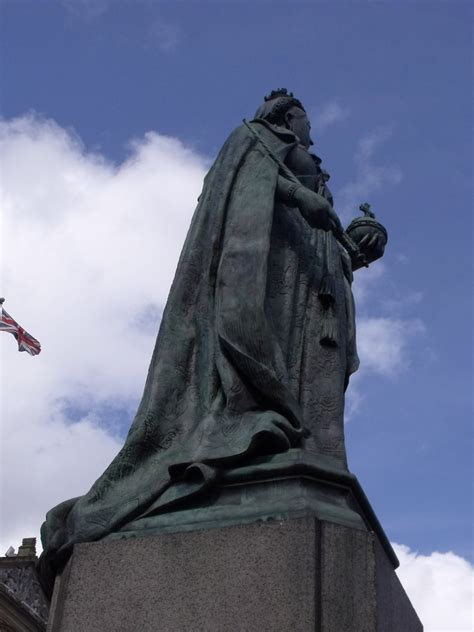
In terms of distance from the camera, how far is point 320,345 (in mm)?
7535

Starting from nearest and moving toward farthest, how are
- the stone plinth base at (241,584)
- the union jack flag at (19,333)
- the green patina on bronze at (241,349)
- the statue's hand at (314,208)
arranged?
the stone plinth base at (241,584)
the green patina on bronze at (241,349)
the statue's hand at (314,208)
the union jack flag at (19,333)

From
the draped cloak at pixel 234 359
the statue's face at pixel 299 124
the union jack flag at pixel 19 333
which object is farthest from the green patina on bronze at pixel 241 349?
the union jack flag at pixel 19 333

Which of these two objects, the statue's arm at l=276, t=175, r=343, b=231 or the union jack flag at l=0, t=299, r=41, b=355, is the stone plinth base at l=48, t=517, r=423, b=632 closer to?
the statue's arm at l=276, t=175, r=343, b=231

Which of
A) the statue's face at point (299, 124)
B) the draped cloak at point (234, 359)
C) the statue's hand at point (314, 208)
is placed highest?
the statue's face at point (299, 124)

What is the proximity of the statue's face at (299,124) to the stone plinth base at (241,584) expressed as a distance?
4173 millimetres

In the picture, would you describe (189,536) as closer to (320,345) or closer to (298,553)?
(298,553)

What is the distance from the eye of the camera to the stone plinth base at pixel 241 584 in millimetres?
5617

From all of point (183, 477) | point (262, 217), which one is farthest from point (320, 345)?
point (183, 477)

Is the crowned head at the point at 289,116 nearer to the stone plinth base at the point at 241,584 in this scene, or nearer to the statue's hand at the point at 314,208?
the statue's hand at the point at 314,208

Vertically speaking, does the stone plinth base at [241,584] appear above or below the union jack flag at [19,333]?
below

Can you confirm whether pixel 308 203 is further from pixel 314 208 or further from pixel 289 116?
pixel 289 116

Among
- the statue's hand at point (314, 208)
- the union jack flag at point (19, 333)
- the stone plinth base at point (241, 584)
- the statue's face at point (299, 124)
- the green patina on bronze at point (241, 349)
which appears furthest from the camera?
the union jack flag at point (19, 333)

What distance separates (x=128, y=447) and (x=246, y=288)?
57.2 inches

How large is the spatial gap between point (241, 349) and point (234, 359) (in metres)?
0.09
